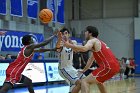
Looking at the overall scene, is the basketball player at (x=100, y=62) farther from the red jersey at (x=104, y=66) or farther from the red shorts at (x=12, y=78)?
the red shorts at (x=12, y=78)

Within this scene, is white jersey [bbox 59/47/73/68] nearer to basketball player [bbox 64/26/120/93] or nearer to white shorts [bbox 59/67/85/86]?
white shorts [bbox 59/67/85/86]

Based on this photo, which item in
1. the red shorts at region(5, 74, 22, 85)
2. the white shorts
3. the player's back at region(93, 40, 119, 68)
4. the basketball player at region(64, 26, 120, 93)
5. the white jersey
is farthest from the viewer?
the white jersey

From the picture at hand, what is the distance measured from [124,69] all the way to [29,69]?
597 inches

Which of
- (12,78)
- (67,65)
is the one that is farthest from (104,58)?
(12,78)

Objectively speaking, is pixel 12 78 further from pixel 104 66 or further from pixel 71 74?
pixel 104 66

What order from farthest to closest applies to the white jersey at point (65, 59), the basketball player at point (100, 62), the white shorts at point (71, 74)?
the white jersey at point (65, 59), the white shorts at point (71, 74), the basketball player at point (100, 62)

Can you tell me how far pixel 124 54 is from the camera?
36.8 m

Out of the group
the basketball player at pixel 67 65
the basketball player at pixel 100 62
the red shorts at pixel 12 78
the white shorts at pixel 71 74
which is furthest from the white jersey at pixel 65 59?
the basketball player at pixel 100 62

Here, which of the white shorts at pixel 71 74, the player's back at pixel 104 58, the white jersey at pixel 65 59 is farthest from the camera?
the white jersey at pixel 65 59

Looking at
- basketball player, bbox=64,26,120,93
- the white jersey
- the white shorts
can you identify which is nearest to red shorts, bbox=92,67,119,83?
basketball player, bbox=64,26,120,93

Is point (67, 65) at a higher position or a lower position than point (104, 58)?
lower

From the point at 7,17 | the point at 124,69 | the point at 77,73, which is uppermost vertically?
the point at 7,17

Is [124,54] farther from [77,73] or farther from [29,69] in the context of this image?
[77,73]

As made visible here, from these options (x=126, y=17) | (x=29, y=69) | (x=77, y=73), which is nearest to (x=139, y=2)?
(x=126, y=17)
